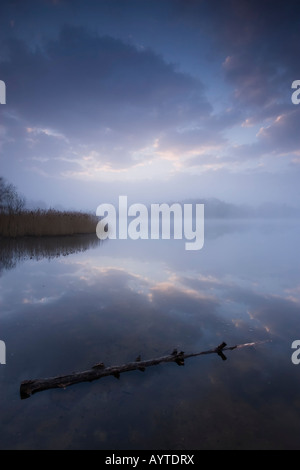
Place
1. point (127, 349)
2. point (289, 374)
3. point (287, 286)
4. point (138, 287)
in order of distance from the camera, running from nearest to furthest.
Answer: point (289, 374) → point (127, 349) → point (138, 287) → point (287, 286)

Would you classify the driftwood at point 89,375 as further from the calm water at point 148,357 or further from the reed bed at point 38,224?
the reed bed at point 38,224

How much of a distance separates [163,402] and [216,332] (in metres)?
2.76

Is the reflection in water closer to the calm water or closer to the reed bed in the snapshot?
the reed bed

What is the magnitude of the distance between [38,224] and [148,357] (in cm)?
1828

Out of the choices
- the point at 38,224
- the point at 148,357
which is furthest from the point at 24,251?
the point at 148,357

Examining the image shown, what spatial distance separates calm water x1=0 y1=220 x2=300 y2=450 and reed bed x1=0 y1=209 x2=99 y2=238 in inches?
387

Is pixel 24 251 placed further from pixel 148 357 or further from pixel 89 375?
pixel 89 375

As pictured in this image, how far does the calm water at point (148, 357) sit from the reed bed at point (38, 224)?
9.83 m

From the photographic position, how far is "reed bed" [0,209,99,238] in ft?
60.5

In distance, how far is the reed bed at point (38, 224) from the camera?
18453 mm

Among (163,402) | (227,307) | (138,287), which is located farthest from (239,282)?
(163,402)

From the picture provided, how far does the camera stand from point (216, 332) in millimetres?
5625

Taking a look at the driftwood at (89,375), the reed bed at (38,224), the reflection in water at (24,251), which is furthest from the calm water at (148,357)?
the reed bed at (38,224)

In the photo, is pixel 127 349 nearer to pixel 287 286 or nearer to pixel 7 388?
pixel 7 388
